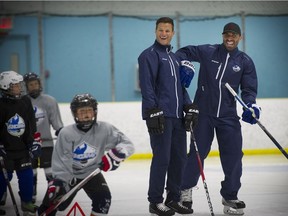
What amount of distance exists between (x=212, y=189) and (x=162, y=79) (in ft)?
5.98

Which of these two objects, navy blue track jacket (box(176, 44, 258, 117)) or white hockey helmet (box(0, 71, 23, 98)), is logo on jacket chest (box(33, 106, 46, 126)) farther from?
navy blue track jacket (box(176, 44, 258, 117))

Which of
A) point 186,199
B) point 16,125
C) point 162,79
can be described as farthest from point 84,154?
point 186,199

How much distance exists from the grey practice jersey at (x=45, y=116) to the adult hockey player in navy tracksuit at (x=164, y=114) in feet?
5.37

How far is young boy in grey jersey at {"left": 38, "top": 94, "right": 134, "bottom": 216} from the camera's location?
12.6ft

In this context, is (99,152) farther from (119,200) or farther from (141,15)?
(141,15)

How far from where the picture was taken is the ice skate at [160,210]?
4254mm

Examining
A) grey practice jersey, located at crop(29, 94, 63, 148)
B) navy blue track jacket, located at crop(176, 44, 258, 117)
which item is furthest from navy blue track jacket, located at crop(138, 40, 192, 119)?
grey practice jersey, located at crop(29, 94, 63, 148)

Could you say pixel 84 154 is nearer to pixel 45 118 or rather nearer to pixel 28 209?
pixel 28 209

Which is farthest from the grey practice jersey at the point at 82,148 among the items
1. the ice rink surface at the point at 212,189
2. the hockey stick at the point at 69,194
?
the ice rink surface at the point at 212,189

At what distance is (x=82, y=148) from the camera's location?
12.8ft

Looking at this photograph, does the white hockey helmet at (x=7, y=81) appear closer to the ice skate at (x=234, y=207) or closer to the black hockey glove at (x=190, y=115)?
the black hockey glove at (x=190, y=115)

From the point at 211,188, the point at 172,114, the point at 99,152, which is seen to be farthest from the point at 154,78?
the point at 211,188

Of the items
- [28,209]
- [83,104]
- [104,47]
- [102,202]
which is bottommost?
[28,209]

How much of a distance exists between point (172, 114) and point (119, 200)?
1.24 m
